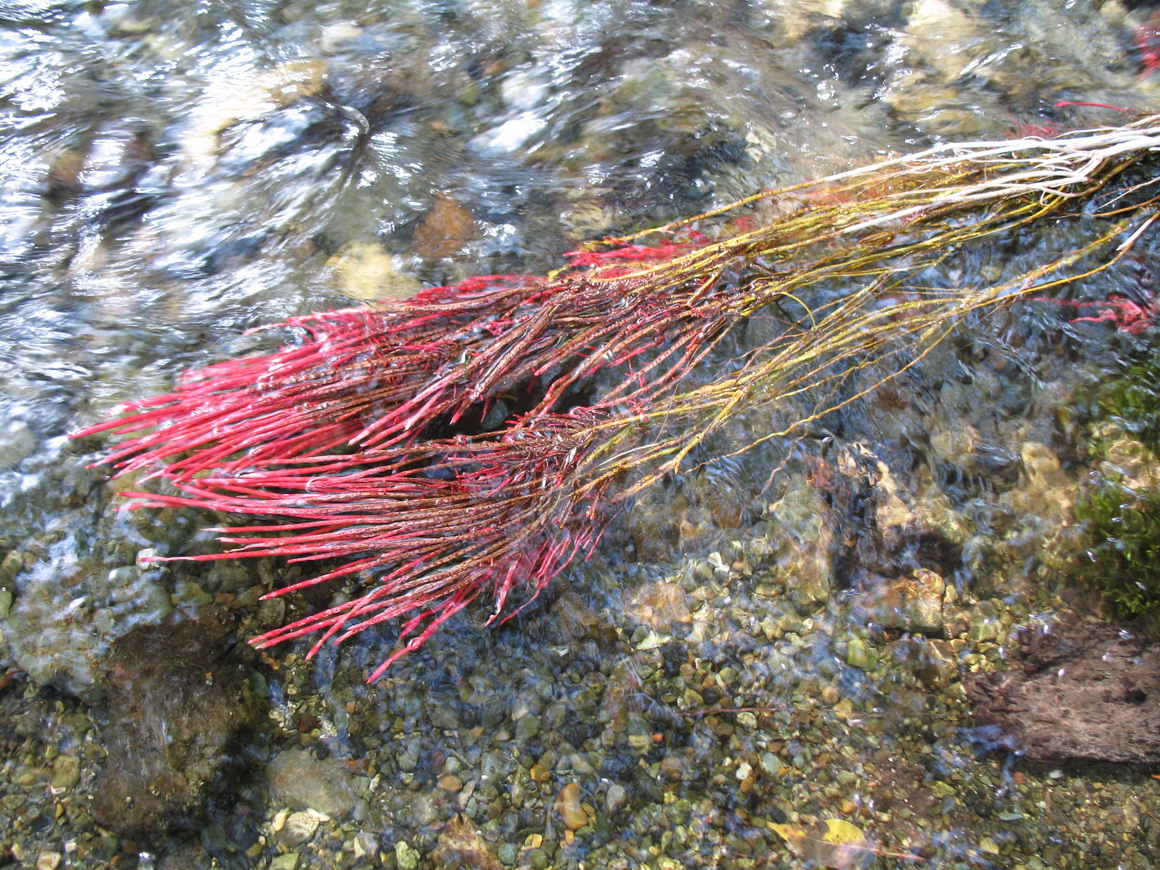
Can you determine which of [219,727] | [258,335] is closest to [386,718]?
[219,727]

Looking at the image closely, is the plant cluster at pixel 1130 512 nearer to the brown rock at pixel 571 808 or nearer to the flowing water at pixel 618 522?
the flowing water at pixel 618 522

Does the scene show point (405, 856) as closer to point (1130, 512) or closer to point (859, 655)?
point (859, 655)

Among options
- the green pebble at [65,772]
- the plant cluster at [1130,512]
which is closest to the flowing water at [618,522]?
the green pebble at [65,772]

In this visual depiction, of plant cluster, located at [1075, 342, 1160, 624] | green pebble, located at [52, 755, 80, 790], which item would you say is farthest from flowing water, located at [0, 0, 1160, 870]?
plant cluster, located at [1075, 342, 1160, 624]

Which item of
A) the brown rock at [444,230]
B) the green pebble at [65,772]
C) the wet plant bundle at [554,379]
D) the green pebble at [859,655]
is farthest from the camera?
the brown rock at [444,230]

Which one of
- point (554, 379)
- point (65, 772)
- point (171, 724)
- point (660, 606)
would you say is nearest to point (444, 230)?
point (554, 379)

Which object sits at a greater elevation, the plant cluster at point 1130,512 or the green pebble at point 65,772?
the plant cluster at point 1130,512

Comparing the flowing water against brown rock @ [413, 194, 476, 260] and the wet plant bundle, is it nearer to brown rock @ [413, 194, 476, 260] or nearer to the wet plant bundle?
brown rock @ [413, 194, 476, 260]
